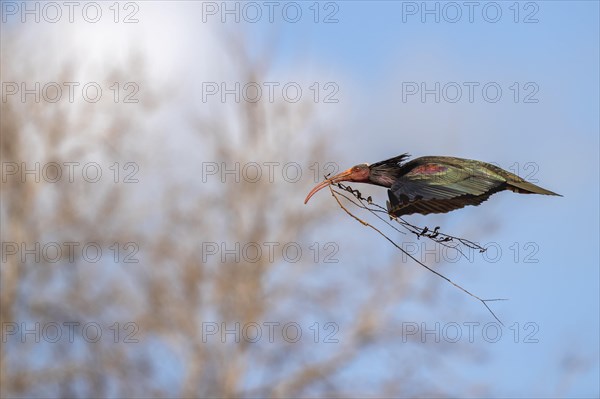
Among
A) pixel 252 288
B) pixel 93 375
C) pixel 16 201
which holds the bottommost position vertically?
pixel 93 375

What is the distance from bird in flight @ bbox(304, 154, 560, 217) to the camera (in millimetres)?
5113

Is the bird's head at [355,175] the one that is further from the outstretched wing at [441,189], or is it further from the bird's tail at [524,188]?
the bird's tail at [524,188]

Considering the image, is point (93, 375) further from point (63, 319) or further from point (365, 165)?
point (365, 165)

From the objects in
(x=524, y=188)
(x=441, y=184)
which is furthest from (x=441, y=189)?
(x=524, y=188)

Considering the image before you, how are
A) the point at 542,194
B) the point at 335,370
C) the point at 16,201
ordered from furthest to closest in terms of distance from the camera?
the point at 16,201, the point at 335,370, the point at 542,194

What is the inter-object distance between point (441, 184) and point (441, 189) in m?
0.03

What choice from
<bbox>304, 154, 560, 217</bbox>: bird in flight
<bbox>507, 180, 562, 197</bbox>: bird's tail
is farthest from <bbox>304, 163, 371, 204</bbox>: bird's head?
<bbox>507, 180, 562, 197</bbox>: bird's tail

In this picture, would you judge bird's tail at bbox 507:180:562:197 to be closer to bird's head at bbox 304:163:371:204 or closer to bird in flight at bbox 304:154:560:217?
bird in flight at bbox 304:154:560:217

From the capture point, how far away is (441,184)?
515cm

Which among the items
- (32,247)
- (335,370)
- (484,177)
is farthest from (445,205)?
(32,247)

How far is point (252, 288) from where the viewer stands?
29078mm

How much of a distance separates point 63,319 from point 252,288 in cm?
444

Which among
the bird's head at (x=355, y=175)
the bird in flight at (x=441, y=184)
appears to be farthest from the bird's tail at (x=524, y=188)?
the bird's head at (x=355, y=175)

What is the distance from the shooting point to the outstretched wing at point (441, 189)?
16.8ft
